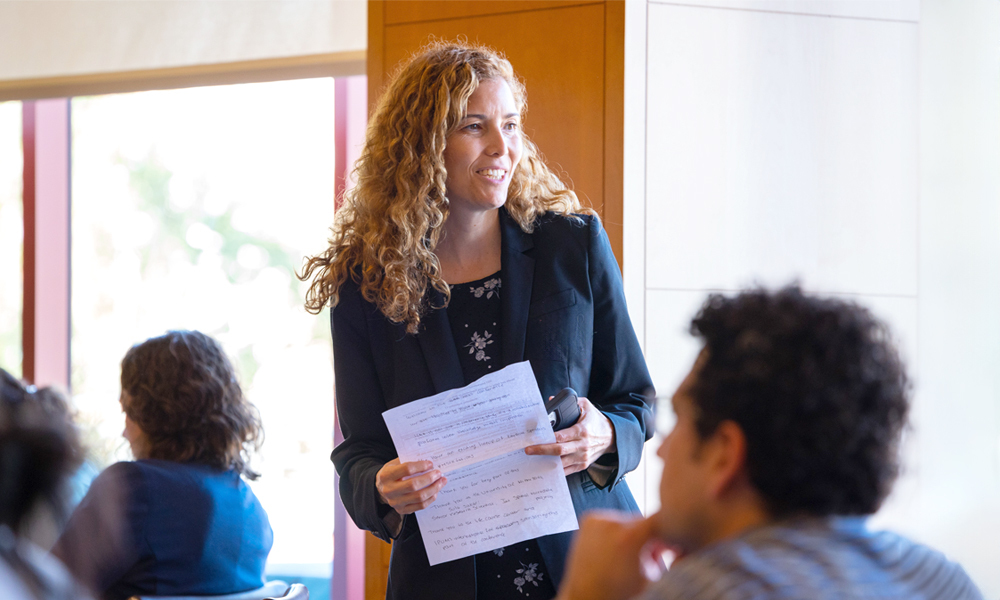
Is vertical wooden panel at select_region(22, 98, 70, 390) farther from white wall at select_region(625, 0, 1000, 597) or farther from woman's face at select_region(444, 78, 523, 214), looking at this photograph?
woman's face at select_region(444, 78, 523, 214)

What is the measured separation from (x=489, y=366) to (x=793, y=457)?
789 millimetres

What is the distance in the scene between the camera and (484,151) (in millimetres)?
1599

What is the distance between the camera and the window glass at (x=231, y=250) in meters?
3.80

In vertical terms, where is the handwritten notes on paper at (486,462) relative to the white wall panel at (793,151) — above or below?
below

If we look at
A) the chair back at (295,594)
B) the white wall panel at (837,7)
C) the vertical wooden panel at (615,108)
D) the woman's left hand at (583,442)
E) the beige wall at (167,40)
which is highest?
the beige wall at (167,40)

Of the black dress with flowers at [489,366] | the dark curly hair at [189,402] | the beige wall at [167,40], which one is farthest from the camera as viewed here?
the beige wall at [167,40]

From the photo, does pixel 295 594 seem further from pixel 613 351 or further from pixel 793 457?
pixel 793 457

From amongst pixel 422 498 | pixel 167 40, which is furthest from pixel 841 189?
pixel 167 40

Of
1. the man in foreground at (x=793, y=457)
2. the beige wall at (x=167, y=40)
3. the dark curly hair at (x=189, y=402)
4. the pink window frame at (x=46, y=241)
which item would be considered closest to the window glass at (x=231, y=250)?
the pink window frame at (x=46, y=241)

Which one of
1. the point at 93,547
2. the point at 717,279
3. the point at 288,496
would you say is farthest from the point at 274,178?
the point at 93,547

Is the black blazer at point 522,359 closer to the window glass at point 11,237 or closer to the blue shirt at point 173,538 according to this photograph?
the blue shirt at point 173,538

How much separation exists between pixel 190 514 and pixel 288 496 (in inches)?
80.0

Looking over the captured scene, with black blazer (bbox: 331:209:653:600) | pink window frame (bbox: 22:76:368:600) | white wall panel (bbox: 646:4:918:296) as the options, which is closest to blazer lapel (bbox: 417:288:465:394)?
black blazer (bbox: 331:209:653:600)

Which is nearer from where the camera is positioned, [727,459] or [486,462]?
[727,459]
